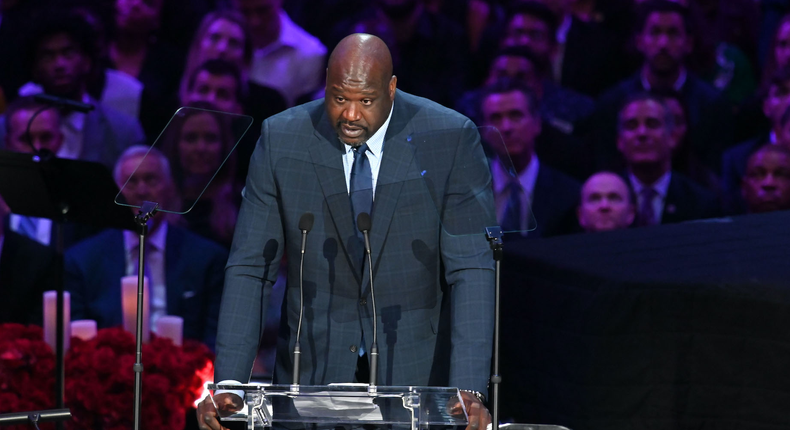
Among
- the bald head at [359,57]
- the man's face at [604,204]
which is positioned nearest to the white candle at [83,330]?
the bald head at [359,57]

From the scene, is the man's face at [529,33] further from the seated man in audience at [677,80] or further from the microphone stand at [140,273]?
the microphone stand at [140,273]

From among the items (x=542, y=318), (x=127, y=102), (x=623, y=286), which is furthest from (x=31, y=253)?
(x=623, y=286)

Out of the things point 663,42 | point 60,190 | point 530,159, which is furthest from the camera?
point 663,42

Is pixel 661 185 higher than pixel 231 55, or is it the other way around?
pixel 231 55

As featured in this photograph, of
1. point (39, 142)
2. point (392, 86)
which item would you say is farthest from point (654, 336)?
point (39, 142)

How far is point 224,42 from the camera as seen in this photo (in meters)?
5.57

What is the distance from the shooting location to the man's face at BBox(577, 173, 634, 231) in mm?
5148

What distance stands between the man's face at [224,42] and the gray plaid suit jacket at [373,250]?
2.87m

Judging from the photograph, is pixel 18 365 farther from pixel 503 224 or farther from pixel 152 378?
pixel 503 224

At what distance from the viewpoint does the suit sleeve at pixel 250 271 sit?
2.63 m

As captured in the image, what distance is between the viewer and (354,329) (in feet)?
8.97

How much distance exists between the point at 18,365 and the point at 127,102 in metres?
2.08

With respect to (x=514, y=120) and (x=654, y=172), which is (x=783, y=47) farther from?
(x=514, y=120)

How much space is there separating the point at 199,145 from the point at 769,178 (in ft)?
10.5
